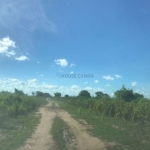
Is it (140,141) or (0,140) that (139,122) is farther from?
(0,140)

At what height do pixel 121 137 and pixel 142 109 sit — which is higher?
pixel 142 109

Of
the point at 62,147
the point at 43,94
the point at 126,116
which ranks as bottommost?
the point at 62,147

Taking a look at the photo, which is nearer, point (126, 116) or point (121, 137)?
point (121, 137)

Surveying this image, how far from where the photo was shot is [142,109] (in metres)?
16.4

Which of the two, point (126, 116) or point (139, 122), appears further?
point (126, 116)

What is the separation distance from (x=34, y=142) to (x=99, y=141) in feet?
10.0

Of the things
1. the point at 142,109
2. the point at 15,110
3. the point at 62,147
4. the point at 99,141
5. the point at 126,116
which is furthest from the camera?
the point at 15,110

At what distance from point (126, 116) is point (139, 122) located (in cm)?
280

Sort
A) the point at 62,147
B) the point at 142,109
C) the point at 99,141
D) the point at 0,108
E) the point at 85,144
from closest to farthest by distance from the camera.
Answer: the point at 62,147 < the point at 85,144 < the point at 99,141 < the point at 142,109 < the point at 0,108

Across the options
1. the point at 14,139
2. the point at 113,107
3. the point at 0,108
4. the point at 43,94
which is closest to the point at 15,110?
the point at 0,108

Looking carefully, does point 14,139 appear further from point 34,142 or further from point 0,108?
point 0,108

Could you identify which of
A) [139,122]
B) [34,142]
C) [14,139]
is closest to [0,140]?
[14,139]

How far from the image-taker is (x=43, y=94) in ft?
379

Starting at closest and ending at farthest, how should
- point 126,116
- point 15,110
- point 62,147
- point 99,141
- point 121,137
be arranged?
point 62,147 → point 99,141 → point 121,137 → point 126,116 → point 15,110
